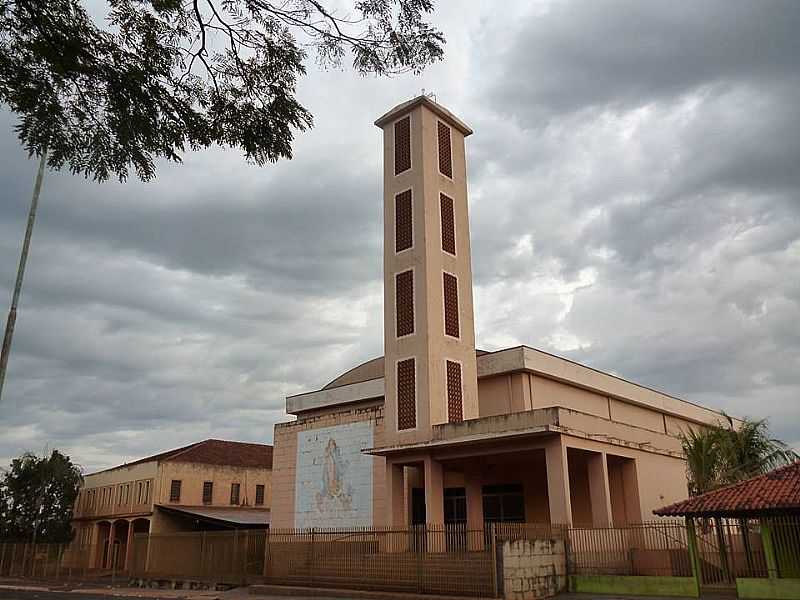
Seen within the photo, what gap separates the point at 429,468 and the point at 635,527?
7.33 meters

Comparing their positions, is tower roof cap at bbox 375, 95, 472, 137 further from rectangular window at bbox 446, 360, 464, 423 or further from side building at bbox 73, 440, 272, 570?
side building at bbox 73, 440, 272, 570

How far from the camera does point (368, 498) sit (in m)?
28.6

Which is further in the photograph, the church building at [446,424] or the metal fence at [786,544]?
the church building at [446,424]

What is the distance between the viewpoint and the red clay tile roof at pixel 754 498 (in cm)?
1573

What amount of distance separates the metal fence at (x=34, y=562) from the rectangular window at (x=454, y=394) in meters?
23.5

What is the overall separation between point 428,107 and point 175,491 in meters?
26.3

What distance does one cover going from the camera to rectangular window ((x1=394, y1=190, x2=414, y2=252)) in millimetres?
27797

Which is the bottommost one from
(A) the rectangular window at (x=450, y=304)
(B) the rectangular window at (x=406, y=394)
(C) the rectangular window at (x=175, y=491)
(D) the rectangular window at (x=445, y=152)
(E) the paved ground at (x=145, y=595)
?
(E) the paved ground at (x=145, y=595)

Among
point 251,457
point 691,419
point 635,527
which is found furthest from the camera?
point 251,457

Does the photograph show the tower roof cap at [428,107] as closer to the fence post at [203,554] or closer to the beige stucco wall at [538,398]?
the beige stucco wall at [538,398]

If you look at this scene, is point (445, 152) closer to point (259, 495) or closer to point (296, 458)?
point (296, 458)

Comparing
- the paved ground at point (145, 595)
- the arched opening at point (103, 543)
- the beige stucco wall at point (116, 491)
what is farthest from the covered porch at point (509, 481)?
the arched opening at point (103, 543)

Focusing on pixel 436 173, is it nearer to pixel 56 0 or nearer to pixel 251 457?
pixel 56 0

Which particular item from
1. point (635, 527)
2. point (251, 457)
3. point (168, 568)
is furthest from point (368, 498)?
point (251, 457)
